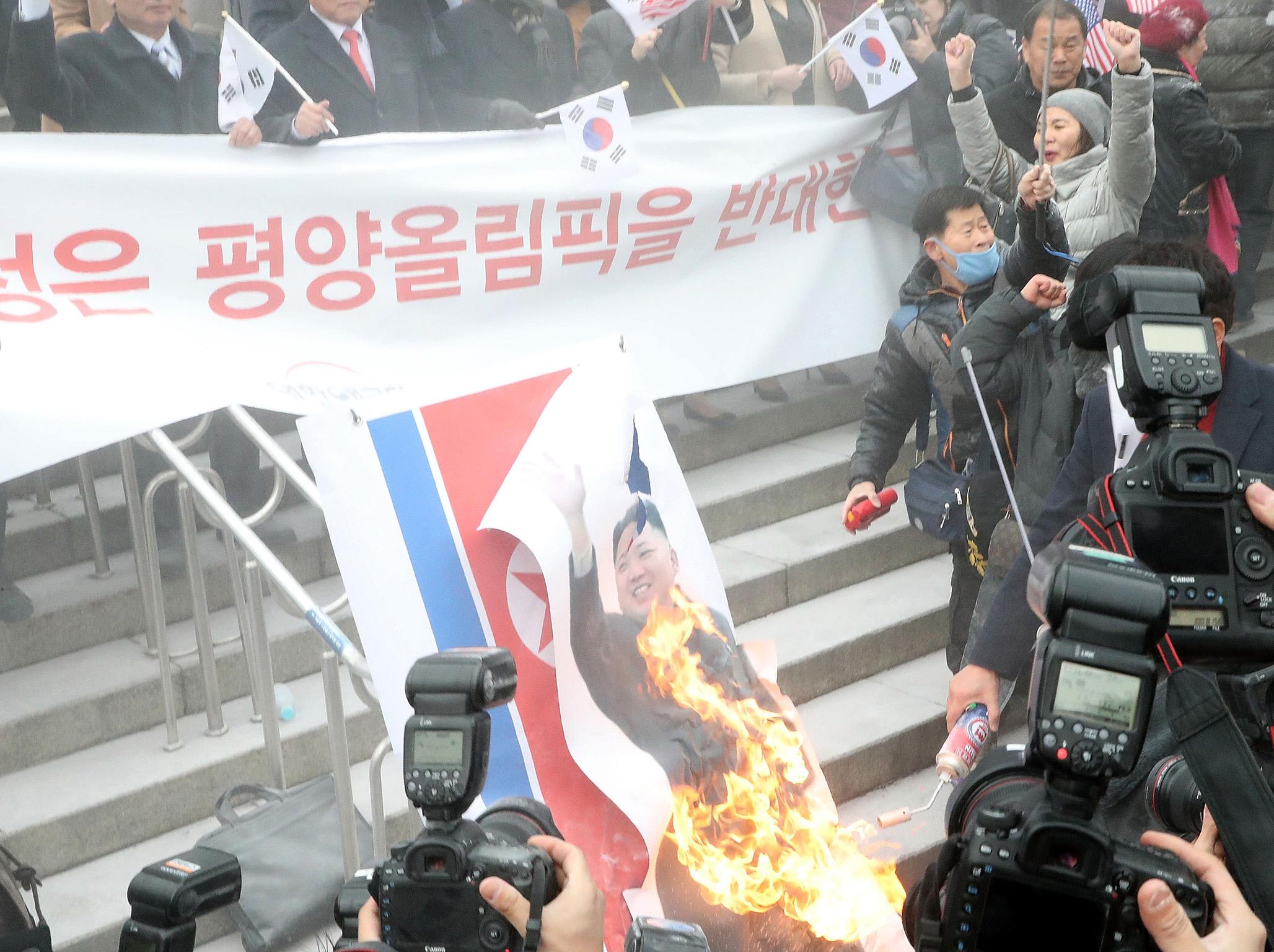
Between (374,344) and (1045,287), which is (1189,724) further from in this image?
(374,344)

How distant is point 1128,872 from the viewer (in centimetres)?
159

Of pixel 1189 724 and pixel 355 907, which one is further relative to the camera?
pixel 355 907

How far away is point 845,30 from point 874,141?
1.78 ft

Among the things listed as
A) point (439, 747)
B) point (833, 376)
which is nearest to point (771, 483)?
point (833, 376)

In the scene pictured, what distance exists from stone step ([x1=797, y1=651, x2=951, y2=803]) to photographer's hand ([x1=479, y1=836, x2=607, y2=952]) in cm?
275

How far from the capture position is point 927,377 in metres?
4.71

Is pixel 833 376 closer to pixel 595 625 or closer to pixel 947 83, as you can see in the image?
pixel 947 83

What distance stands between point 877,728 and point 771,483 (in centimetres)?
130

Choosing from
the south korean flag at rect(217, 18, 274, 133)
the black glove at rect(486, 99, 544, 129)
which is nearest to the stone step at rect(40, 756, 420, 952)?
the south korean flag at rect(217, 18, 274, 133)

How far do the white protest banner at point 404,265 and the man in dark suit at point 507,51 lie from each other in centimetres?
63

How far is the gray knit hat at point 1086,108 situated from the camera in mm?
5199

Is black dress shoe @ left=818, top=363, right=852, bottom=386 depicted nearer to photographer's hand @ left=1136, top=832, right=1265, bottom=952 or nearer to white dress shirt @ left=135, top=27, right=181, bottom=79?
white dress shirt @ left=135, top=27, right=181, bottom=79

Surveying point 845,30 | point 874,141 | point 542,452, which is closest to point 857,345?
point 874,141

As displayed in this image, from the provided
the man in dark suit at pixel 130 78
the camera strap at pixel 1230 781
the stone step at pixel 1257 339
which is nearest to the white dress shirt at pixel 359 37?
the man in dark suit at pixel 130 78
